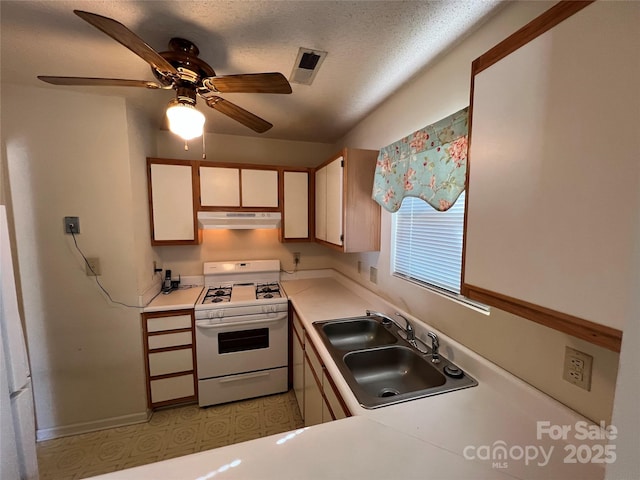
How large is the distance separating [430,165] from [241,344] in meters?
2.07

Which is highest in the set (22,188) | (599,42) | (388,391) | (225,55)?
(225,55)

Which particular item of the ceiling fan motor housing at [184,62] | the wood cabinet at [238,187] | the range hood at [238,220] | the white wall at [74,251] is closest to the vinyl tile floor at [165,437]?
the white wall at [74,251]

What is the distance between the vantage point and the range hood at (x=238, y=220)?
7.97ft

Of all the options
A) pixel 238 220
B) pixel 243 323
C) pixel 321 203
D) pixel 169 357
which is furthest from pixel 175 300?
pixel 321 203

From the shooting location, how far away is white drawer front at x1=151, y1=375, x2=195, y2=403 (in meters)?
2.15

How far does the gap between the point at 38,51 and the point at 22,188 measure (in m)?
0.94

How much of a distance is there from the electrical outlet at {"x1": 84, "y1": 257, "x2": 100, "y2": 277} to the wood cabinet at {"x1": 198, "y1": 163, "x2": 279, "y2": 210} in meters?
Result: 0.89

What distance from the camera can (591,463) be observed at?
77cm

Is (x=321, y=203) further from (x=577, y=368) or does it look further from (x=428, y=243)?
(x=577, y=368)

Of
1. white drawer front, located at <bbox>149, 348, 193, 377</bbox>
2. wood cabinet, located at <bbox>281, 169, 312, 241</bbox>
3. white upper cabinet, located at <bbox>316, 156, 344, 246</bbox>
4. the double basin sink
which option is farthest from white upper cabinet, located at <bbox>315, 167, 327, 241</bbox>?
white drawer front, located at <bbox>149, 348, 193, 377</bbox>

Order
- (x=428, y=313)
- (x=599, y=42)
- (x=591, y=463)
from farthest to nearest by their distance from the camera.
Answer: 1. (x=428, y=313)
2. (x=591, y=463)
3. (x=599, y=42)

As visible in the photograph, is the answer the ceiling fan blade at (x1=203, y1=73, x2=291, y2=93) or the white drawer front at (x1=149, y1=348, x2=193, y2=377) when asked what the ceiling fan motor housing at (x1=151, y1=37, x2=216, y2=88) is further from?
the white drawer front at (x1=149, y1=348, x2=193, y2=377)

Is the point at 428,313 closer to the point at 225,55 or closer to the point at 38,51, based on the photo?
the point at 225,55

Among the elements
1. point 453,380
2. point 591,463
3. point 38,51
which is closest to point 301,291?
point 453,380
